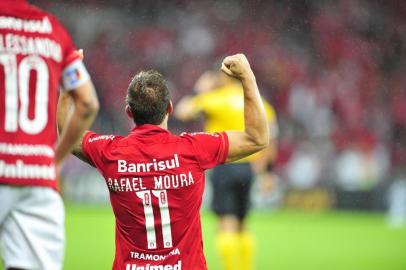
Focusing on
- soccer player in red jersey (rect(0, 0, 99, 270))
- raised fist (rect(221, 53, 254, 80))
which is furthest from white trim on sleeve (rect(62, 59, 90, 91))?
raised fist (rect(221, 53, 254, 80))

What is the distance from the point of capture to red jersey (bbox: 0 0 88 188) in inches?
117

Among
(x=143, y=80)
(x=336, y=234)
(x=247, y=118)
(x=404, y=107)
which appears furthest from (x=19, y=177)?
(x=404, y=107)

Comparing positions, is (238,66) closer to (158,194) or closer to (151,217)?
(158,194)

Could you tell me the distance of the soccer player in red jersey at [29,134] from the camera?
297cm

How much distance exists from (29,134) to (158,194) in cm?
79

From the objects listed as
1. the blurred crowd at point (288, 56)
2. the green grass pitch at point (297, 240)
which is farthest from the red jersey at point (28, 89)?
the blurred crowd at point (288, 56)

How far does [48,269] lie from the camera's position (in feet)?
9.91

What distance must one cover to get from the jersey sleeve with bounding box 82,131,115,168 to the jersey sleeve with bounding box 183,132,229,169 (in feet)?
1.24

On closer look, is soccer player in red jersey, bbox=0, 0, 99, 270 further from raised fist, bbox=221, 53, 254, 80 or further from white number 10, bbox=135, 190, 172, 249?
raised fist, bbox=221, 53, 254, 80

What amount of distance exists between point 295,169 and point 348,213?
1618mm

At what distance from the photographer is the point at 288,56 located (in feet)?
69.8

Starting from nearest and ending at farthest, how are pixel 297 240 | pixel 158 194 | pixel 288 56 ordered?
1. pixel 158 194
2. pixel 297 240
3. pixel 288 56

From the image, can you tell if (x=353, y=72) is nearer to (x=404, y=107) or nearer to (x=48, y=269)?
(x=404, y=107)

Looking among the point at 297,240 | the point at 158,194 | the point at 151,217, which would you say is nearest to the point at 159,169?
the point at 158,194
